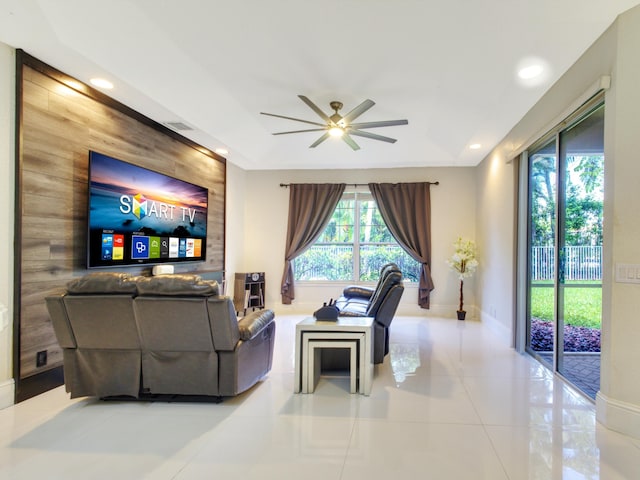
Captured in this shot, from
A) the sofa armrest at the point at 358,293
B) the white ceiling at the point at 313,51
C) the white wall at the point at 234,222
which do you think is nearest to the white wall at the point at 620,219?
the white ceiling at the point at 313,51

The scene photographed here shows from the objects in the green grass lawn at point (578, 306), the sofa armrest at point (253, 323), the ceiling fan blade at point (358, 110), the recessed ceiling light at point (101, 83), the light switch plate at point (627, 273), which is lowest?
the sofa armrest at point (253, 323)

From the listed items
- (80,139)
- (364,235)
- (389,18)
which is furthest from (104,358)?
(364,235)

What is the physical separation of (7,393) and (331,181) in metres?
5.50

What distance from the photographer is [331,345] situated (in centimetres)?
313

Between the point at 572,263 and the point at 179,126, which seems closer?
the point at 572,263

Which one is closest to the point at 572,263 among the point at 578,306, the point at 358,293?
the point at 578,306

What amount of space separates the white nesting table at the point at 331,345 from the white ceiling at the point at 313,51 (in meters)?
2.48

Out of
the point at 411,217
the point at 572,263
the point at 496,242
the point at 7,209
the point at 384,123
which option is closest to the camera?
the point at 7,209

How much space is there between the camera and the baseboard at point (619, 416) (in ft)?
7.92

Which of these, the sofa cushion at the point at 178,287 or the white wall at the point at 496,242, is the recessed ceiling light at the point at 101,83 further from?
the white wall at the point at 496,242

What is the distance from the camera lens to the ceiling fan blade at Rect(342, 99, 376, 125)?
359 centimetres

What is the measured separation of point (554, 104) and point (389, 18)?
1872 millimetres

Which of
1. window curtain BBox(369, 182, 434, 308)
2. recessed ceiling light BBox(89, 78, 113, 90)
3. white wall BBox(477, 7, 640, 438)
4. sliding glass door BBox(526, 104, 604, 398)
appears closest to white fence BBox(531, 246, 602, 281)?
sliding glass door BBox(526, 104, 604, 398)

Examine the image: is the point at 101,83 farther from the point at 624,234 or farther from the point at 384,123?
the point at 624,234
